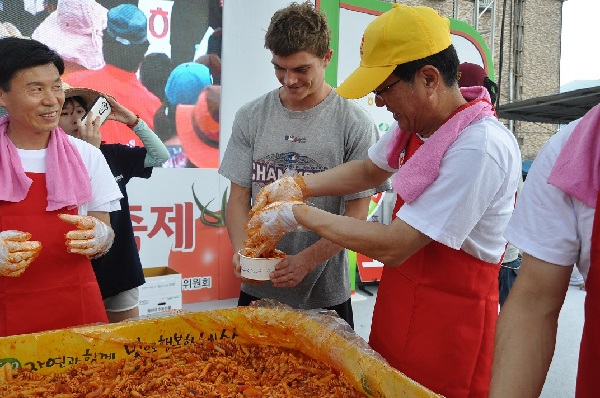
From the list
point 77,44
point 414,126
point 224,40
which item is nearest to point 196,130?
point 224,40

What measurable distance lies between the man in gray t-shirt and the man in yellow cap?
455 millimetres

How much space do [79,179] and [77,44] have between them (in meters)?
2.36

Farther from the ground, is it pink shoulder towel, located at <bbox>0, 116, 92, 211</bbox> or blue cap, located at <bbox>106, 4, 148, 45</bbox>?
blue cap, located at <bbox>106, 4, 148, 45</bbox>

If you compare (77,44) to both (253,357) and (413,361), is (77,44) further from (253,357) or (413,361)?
(413,361)

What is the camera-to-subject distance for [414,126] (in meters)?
1.38

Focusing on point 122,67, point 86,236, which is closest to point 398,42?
point 86,236

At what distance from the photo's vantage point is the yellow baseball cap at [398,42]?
Answer: 125 centimetres

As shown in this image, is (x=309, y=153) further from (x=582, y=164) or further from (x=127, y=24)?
(x=127, y=24)

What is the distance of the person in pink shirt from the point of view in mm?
3803

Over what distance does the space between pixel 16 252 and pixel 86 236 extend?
0.65 feet

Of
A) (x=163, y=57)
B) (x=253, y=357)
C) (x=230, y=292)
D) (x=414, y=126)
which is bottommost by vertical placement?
(x=230, y=292)

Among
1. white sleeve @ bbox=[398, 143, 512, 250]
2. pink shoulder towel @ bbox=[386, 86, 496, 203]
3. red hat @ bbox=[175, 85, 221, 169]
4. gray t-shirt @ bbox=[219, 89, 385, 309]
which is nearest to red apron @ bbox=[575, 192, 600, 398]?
white sleeve @ bbox=[398, 143, 512, 250]

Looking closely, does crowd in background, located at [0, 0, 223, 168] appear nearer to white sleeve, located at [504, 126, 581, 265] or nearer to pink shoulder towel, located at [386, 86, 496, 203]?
pink shoulder towel, located at [386, 86, 496, 203]

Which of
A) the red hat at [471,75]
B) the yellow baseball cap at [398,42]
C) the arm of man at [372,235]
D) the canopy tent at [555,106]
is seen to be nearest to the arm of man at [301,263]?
the arm of man at [372,235]
